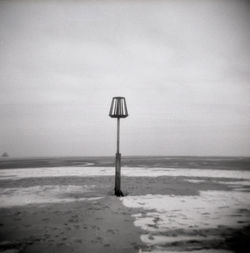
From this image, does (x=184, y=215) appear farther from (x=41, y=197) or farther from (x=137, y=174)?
(x=137, y=174)

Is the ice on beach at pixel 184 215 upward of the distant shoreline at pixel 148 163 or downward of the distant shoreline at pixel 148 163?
upward

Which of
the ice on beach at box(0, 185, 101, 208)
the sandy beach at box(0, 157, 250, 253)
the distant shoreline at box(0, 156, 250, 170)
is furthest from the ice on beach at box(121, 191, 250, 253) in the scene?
the distant shoreline at box(0, 156, 250, 170)

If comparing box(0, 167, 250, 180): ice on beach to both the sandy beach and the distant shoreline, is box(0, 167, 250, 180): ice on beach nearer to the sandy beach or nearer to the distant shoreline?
the distant shoreline

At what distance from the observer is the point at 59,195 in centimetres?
1105

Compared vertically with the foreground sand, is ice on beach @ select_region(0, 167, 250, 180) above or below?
below

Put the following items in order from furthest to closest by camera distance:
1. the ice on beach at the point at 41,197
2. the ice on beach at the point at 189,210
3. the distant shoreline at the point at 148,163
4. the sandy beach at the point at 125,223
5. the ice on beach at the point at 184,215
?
the distant shoreline at the point at 148,163 → the ice on beach at the point at 41,197 → the ice on beach at the point at 189,210 → the ice on beach at the point at 184,215 → the sandy beach at the point at 125,223

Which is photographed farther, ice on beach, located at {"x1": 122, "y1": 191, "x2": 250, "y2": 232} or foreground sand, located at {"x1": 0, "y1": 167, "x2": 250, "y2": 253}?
ice on beach, located at {"x1": 122, "y1": 191, "x2": 250, "y2": 232}

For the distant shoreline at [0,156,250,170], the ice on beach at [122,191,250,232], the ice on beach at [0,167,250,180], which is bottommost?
the distant shoreline at [0,156,250,170]

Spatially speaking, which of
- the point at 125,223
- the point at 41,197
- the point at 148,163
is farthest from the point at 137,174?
the point at 148,163

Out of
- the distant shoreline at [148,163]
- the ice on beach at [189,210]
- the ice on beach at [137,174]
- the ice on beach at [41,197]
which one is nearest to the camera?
the ice on beach at [189,210]

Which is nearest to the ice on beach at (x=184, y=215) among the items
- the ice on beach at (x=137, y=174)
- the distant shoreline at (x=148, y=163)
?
the ice on beach at (x=137, y=174)

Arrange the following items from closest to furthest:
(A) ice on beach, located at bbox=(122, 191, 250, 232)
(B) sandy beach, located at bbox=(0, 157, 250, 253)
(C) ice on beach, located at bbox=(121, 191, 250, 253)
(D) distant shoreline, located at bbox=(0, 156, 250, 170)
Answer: (B) sandy beach, located at bbox=(0, 157, 250, 253) → (C) ice on beach, located at bbox=(121, 191, 250, 253) → (A) ice on beach, located at bbox=(122, 191, 250, 232) → (D) distant shoreline, located at bbox=(0, 156, 250, 170)

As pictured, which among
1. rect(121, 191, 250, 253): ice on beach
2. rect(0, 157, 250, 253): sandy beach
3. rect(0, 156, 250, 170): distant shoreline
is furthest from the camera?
rect(0, 156, 250, 170): distant shoreline

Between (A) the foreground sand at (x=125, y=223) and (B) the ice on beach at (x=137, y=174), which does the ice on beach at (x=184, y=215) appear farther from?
(B) the ice on beach at (x=137, y=174)
